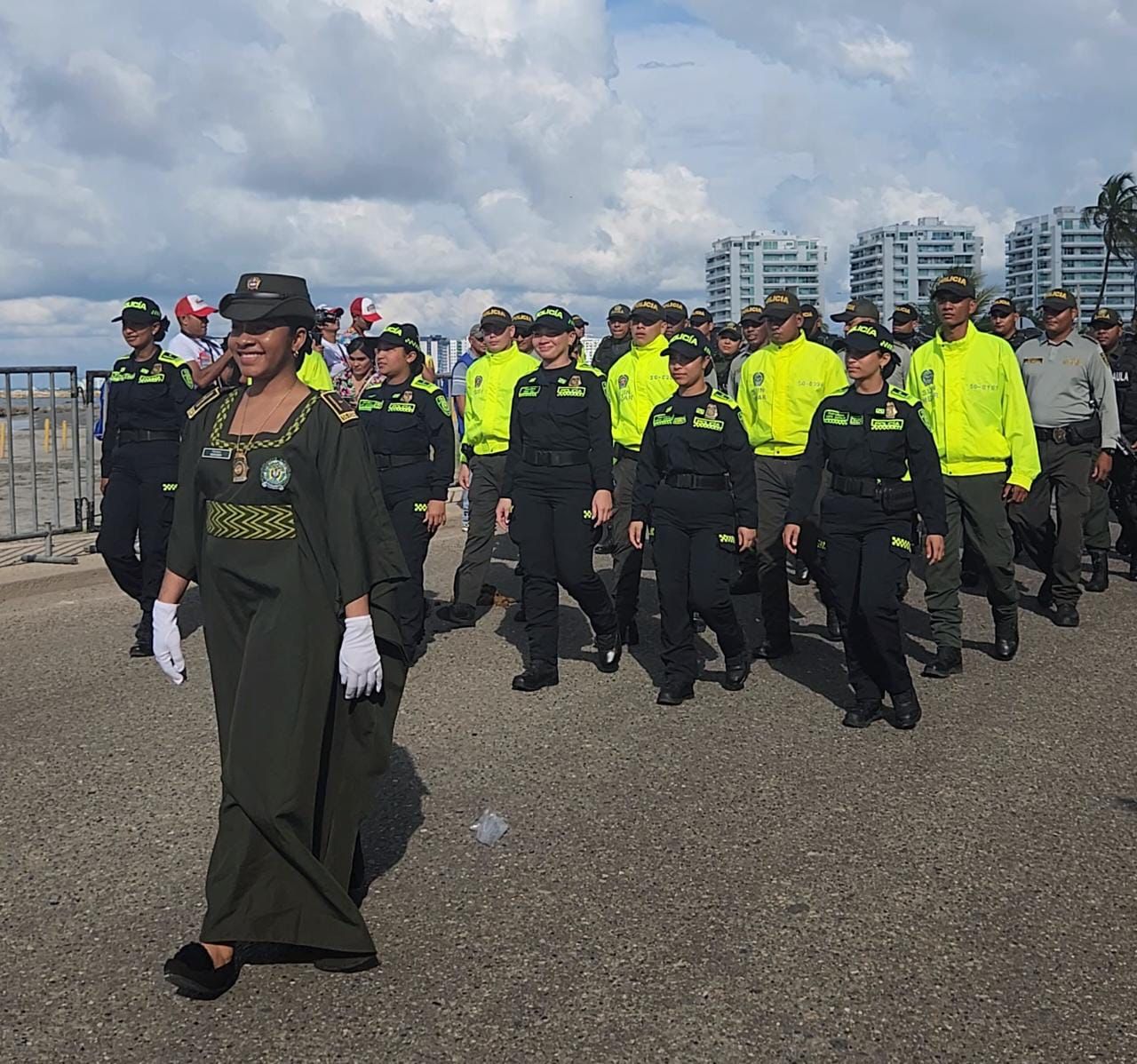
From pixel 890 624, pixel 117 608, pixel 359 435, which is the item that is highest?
pixel 359 435

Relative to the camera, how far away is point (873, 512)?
671 centimetres

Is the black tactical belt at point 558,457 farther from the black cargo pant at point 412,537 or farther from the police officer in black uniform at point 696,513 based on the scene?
the black cargo pant at point 412,537

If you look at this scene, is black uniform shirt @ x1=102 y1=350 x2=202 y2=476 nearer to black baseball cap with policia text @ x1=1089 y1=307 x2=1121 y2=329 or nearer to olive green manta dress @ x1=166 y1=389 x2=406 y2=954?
olive green manta dress @ x1=166 y1=389 x2=406 y2=954

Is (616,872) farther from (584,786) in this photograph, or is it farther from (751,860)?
(584,786)

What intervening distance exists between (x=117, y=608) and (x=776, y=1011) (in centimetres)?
739

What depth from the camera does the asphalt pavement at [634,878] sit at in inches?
142

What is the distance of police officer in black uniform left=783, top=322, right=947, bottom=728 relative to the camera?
21.7 feet

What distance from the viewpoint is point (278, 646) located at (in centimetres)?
388

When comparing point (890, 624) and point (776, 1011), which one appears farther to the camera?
point (890, 624)

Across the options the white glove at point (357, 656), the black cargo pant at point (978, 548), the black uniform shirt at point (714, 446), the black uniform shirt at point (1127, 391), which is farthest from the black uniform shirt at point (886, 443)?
the black uniform shirt at point (1127, 391)

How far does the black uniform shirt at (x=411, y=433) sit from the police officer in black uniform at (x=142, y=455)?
1244 mm

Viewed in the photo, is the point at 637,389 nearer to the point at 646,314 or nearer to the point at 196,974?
the point at 646,314

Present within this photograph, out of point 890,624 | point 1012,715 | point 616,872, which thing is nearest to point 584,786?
point 616,872

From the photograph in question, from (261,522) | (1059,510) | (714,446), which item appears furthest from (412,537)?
(1059,510)
